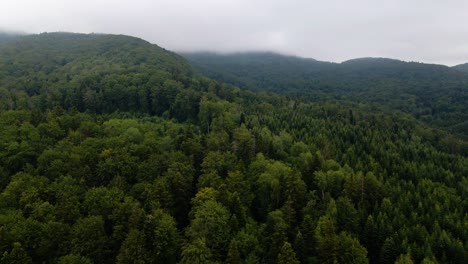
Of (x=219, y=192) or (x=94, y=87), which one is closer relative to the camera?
(x=219, y=192)

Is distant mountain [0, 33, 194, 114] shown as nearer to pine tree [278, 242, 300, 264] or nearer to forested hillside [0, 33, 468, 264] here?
forested hillside [0, 33, 468, 264]

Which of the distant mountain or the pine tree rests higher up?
the distant mountain

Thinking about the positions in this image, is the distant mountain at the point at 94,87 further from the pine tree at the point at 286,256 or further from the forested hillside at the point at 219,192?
the pine tree at the point at 286,256

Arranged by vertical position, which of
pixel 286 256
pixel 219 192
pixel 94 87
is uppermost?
pixel 94 87

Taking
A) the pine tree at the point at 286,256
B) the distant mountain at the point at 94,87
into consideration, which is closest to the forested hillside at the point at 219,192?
the pine tree at the point at 286,256

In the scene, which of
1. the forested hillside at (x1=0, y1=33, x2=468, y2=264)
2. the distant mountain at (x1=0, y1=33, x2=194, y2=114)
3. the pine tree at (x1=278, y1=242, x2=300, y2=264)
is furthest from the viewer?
the distant mountain at (x1=0, y1=33, x2=194, y2=114)

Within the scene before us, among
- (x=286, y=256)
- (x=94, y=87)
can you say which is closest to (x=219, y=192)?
(x=286, y=256)

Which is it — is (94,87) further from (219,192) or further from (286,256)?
(286,256)

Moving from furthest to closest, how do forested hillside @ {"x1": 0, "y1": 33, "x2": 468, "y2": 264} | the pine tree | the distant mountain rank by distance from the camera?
the distant mountain
forested hillside @ {"x1": 0, "y1": 33, "x2": 468, "y2": 264}
the pine tree

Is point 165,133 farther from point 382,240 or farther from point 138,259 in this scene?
point 382,240

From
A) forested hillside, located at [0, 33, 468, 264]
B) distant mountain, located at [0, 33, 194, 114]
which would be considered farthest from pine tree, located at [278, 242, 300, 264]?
distant mountain, located at [0, 33, 194, 114]
